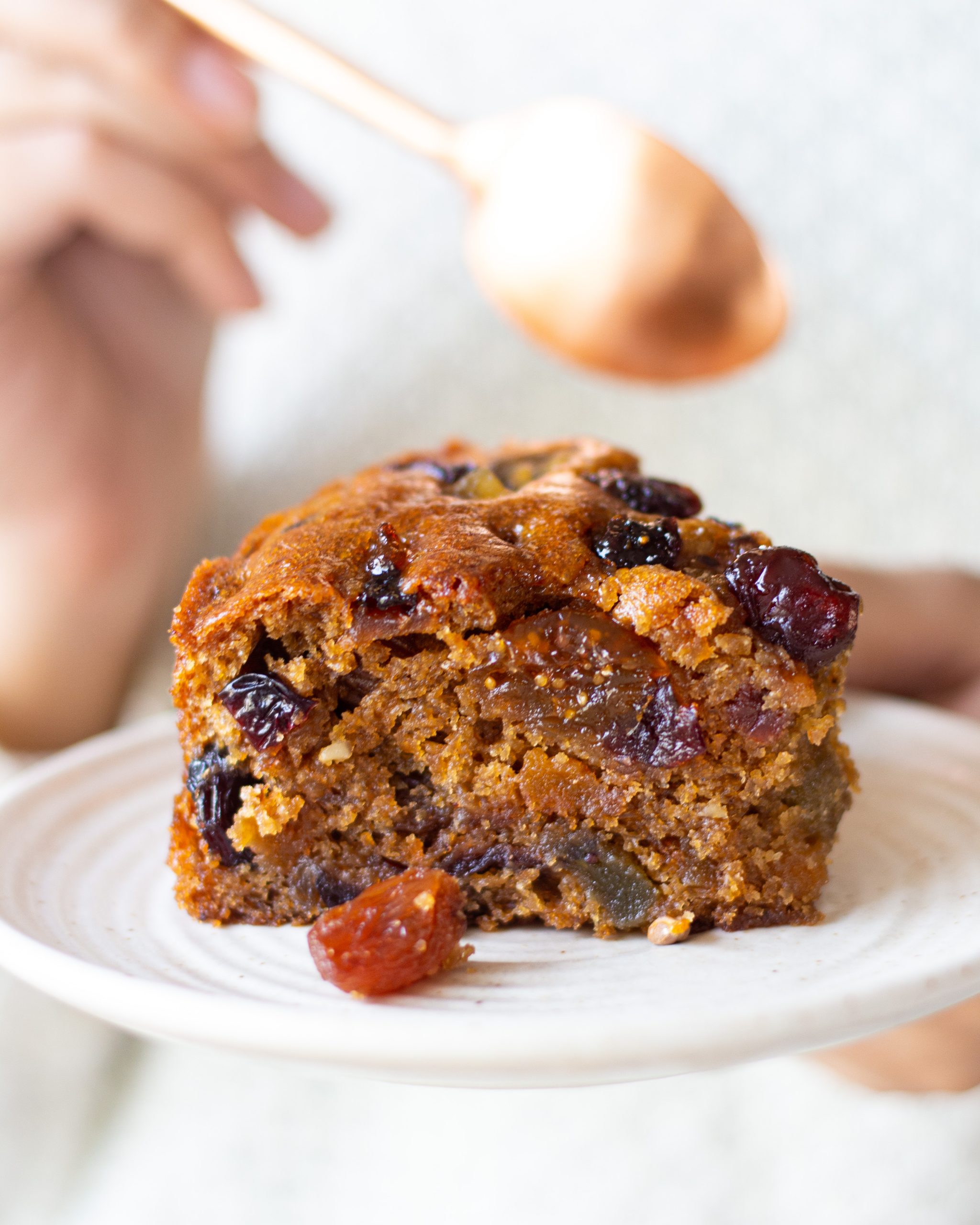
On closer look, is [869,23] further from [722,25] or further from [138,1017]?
[138,1017]

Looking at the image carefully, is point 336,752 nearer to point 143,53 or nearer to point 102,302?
point 143,53

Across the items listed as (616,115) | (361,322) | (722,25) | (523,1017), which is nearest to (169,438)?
(361,322)

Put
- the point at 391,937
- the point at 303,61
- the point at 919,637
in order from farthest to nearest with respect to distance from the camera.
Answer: the point at 919,637 → the point at 303,61 → the point at 391,937

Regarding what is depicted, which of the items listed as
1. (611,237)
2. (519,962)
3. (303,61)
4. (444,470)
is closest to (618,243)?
(611,237)

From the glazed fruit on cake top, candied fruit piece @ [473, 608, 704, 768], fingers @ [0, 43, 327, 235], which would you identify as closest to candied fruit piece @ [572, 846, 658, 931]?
the glazed fruit on cake top

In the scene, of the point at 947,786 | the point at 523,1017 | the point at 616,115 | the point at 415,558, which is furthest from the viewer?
the point at 616,115

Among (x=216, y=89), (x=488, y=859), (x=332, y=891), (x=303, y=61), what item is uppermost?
(x=303, y=61)

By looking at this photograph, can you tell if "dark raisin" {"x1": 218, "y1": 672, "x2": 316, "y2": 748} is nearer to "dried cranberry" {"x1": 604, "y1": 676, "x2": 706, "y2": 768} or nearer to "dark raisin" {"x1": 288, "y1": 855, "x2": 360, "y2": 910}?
"dark raisin" {"x1": 288, "y1": 855, "x2": 360, "y2": 910}
